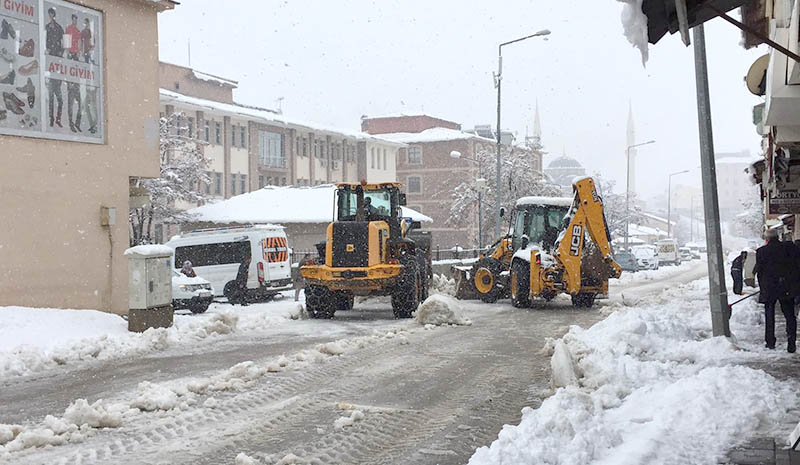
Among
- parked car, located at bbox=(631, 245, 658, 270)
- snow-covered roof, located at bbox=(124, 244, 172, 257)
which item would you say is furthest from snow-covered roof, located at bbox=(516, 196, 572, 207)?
parked car, located at bbox=(631, 245, 658, 270)

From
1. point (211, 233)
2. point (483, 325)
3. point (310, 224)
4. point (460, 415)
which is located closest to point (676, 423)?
point (460, 415)

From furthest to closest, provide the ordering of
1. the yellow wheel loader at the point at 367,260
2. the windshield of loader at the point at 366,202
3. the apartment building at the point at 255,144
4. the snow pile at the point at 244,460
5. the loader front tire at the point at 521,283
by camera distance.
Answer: the apartment building at the point at 255,144 → the loader front tire at the point at 521,283 → the windshield of loader at the point at 366,202 → the yellow wheel loader at the point at 367,260 → the snow pile at the point at 244,460

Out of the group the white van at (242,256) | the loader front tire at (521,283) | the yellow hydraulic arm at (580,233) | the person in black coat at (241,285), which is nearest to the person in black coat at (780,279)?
the yellow hydraulic arm at (580,233)

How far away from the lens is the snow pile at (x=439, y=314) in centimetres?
1756

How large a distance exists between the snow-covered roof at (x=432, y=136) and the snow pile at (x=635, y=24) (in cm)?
6835

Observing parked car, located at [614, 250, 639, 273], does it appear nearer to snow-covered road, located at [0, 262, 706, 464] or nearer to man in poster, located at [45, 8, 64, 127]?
snow-covered road, located at [0, 262, 706, 464]

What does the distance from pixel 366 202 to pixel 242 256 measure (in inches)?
309

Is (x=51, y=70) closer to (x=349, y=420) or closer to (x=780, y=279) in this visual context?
(x=349, y=420)

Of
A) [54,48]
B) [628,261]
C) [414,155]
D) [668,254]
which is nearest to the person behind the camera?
[54,48]

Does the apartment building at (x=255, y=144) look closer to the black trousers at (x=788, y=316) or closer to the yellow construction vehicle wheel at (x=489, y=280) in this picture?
the yellow construction vehicle wheel at (x=489, y=280)

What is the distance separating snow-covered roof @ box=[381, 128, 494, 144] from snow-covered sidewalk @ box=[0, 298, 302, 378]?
194 ft

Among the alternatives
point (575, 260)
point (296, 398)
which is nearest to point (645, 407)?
point (296, 398)

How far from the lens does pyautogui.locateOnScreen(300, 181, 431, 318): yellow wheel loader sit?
1886 cm

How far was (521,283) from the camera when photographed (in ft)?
71.9
